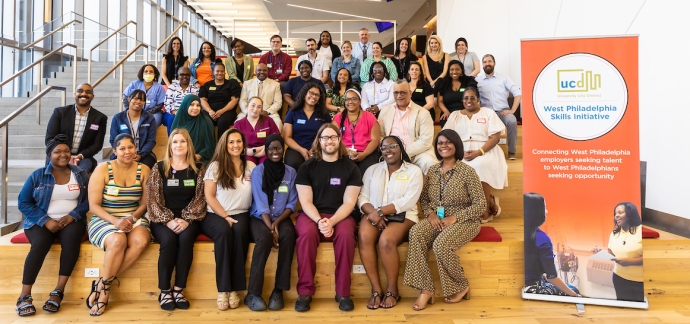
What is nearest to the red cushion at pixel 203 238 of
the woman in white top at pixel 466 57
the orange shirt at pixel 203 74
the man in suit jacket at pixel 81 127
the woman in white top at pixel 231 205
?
the woman in white top at pixel 231 205

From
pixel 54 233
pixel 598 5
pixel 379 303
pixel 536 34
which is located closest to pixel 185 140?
pixel 54 233

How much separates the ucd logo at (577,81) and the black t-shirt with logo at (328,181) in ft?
5.15

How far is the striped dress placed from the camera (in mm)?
3359

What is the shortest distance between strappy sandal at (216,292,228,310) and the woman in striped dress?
26.8 inches

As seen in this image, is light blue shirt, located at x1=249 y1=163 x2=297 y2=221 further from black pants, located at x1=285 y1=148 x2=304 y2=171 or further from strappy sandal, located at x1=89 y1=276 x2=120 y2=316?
strappy sandal, located at x1=89 y1=276 x2=120 y2=316

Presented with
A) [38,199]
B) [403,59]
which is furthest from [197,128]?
[403,59]

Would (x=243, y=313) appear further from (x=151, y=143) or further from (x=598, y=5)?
(x=598, y=5)

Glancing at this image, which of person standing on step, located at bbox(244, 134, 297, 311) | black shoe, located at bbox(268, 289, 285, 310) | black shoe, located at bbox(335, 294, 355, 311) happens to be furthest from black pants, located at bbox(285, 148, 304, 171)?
black shoe, located at bbox(335, 294, 355, 311)

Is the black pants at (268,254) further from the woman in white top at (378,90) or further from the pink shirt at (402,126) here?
the woman in white top at (378,90)

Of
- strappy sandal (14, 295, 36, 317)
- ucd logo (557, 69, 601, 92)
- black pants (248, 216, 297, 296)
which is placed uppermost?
ucd logo (557, 69, 601, 92)

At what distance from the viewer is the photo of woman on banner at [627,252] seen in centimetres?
311

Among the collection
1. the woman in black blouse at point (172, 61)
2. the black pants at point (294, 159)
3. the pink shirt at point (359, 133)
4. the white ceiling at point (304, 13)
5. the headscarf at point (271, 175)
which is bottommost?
the headscarf at point (271, 175)

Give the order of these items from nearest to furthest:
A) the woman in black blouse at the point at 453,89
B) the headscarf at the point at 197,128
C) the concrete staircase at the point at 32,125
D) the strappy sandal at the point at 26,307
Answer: the strappy sandal at the point at 26,307, the headscarf at the point at 197,128, the concrete staircase at the point at 32,125, the woman in black blouse at the point at 453,89

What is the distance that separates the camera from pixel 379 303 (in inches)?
127
